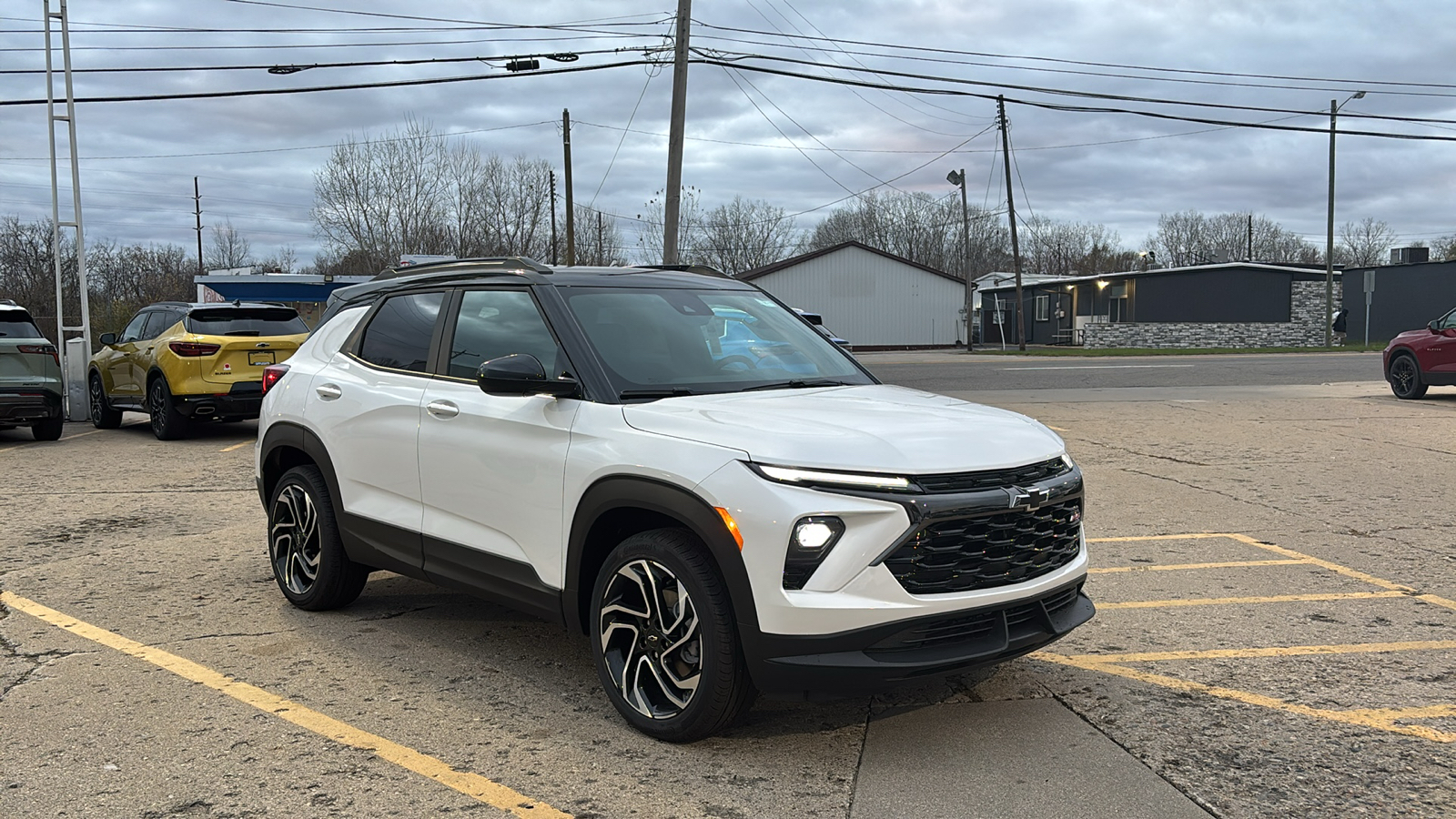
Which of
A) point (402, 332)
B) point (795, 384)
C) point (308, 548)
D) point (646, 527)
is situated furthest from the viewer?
point (308, 548)

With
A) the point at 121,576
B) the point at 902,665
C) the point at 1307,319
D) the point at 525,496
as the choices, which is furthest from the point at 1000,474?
the point at 1307,319

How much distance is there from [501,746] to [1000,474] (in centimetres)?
199

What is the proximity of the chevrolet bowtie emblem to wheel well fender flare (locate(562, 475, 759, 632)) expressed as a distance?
92 cm

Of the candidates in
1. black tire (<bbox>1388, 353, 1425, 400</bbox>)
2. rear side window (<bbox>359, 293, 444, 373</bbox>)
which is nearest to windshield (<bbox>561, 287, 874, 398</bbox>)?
rear side window (<bbox>359, 293, 444, 373</bbox>)

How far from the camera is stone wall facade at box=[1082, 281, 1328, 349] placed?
158ft

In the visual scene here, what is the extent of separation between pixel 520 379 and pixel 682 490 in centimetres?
85

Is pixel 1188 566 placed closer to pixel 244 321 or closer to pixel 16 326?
pixel 244 321

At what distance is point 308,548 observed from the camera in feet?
18.8

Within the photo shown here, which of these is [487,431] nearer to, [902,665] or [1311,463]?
[902,665]

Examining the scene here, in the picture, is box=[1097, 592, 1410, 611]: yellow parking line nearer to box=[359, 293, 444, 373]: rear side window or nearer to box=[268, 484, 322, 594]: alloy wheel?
box=[359, 293, 444, 373]: rear side window

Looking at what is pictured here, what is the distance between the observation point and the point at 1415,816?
10.8 feet

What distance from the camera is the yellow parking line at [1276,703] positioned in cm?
401

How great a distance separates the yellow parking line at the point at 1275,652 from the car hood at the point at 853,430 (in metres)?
1.31

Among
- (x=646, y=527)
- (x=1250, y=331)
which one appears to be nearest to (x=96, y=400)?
(x=646, y=527)
